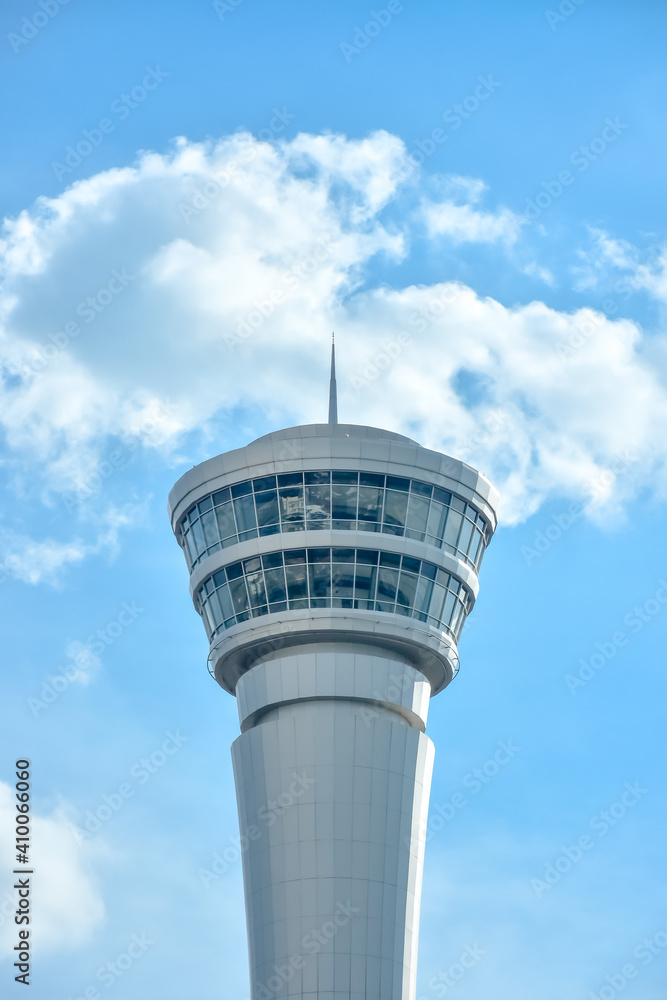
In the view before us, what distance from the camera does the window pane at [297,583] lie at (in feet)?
223

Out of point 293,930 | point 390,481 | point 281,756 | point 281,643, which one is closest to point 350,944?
point 293,930

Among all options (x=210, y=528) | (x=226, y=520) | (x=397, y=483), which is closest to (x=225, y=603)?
(x=210, y=528)

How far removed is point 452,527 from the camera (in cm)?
7094

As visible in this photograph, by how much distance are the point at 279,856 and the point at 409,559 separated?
1427 centimetres

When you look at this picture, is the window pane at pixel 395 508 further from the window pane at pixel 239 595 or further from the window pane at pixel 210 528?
the window pane at pixel 210 528

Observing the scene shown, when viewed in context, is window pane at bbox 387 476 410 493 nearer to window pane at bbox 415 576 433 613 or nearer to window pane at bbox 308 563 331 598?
window pane at bbox 415 576 433 613

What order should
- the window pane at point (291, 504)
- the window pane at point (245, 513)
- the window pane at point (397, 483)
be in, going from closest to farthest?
the window pane at point (291, 504), the window pane at point (245, 513), the window pane at point (397, 483)

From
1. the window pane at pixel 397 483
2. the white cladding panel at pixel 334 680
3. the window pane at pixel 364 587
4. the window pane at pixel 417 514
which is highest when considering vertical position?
the window pane at pixel 397 483

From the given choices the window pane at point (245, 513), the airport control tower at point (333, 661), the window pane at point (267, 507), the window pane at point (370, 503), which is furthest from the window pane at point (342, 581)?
the window pane at point (245, 513)

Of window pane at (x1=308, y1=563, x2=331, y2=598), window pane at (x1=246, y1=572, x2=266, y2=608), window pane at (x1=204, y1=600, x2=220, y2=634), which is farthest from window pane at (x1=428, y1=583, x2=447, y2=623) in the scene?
window pane at (x1=204, y1=600, x2=220, y2=634)

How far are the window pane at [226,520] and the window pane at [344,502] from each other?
480cm

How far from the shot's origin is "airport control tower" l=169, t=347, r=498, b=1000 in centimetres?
6419

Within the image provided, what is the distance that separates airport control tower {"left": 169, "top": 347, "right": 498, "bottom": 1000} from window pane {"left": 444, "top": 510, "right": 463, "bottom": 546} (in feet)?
0.27

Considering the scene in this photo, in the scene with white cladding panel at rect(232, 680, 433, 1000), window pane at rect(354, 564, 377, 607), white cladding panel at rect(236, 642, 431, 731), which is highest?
window pane at rect(354, 564, 377, 607)
